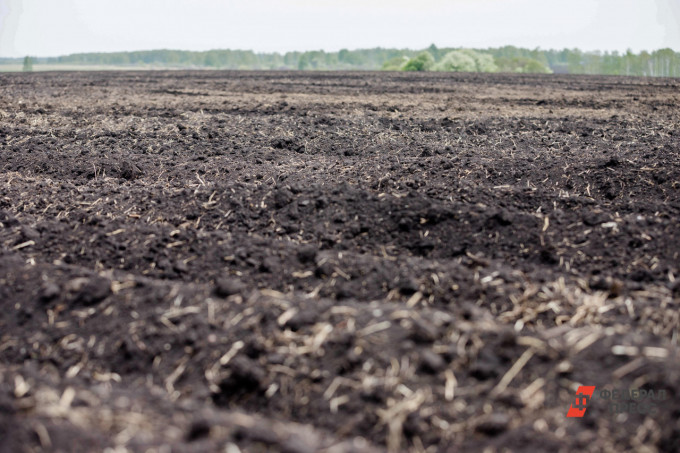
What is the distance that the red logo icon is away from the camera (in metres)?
2.65

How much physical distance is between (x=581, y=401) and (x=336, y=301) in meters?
1.66

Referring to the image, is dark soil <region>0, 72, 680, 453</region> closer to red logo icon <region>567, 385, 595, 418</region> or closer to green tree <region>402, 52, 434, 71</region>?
red logo icon <region>567, 385, 595, 418</region>

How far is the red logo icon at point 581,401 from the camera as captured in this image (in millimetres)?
2646

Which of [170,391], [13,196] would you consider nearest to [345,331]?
[170,391]

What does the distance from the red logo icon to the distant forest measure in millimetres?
49401

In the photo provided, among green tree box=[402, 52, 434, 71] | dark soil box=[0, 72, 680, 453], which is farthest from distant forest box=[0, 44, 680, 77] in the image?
dark soil box=[0, 72, 680, 453]

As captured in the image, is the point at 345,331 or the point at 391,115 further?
the point at 391,115

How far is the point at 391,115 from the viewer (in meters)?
13.2

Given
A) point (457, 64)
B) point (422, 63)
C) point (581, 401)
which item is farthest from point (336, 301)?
point (457, 64)

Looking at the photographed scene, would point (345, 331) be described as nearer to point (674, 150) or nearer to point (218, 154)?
point (218, 154)

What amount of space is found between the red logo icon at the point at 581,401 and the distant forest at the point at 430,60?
4940 centimetres

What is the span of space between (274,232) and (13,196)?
3.51m

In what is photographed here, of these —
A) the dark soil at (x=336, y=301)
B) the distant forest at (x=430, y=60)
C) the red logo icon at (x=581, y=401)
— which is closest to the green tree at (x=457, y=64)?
the distant forest at (x=430, y=60)

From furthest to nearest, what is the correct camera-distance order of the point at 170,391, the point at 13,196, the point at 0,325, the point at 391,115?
the point at 391,115, the point at 13,196, the point at 0,325, the point at 170,391
